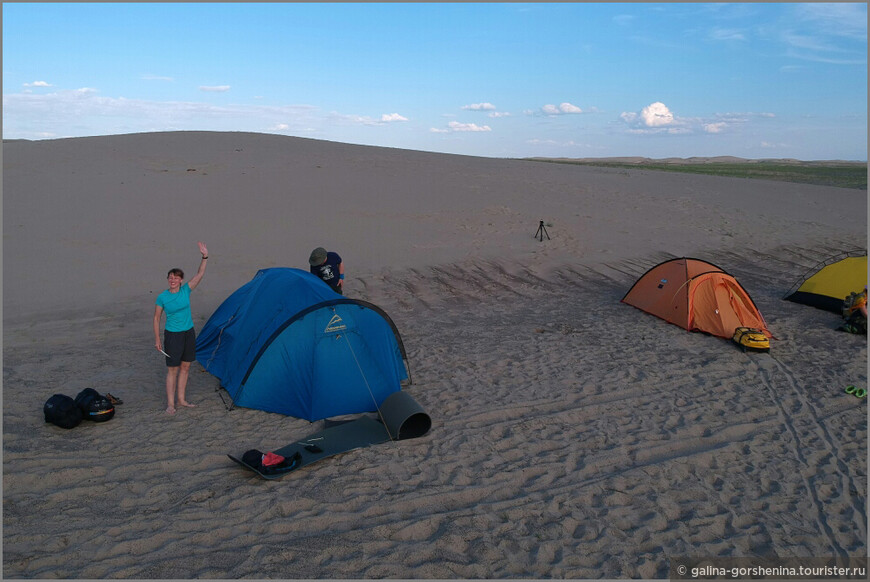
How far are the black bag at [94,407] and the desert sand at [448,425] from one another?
0.67 ft

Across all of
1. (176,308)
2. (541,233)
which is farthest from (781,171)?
(176,308)

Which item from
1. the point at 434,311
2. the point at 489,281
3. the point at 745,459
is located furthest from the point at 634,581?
the point at 489,281

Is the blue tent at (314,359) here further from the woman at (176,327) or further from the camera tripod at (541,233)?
the camera tripod at (541,233)

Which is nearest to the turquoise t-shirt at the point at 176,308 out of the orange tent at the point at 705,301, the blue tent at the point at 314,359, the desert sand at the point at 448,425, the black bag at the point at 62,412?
the blue tent at the point at 314,359

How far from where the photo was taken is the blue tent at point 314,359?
6922 millimetres

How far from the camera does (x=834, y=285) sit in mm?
12016

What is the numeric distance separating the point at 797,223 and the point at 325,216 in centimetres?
1874

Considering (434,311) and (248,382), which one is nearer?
(248,382)

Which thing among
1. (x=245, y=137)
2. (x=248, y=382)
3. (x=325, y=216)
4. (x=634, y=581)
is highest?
(x=245, y=137)

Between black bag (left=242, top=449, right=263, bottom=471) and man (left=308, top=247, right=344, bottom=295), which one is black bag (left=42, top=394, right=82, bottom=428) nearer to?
black bag (left=242, top=449, right=263, bottom=471)

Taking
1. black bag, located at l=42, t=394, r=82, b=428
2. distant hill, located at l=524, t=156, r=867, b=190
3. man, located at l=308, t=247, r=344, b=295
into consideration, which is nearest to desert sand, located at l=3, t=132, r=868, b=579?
black bag, located at l=42, t=394, r=82, b=428

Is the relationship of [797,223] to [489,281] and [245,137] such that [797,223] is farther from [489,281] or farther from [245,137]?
[245,137]

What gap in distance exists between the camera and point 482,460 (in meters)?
5.98

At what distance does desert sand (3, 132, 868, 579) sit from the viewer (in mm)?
4637
